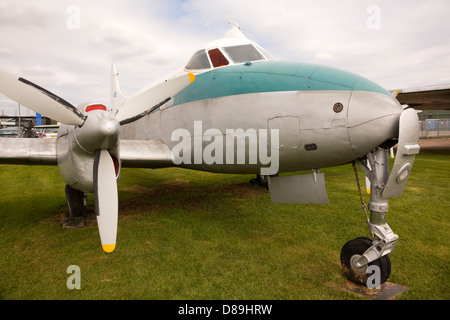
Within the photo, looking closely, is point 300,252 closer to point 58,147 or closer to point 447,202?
point 58,147

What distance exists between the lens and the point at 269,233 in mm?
6199

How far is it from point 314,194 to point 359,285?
183 centimetres

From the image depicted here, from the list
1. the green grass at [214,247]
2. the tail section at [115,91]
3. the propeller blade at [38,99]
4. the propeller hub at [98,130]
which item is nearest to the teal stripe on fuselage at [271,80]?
the propeller hub at [98,130]

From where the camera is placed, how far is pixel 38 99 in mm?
4211

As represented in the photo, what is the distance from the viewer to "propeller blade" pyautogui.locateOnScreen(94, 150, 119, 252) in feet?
13.7

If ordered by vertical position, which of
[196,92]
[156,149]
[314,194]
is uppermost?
[196,92]

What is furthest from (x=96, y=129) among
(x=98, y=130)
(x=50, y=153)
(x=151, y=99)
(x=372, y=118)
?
(x=372, y=118)

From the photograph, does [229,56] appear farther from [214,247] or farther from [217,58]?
[214,247]

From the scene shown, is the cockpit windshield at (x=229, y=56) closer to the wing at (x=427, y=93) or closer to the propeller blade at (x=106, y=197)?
the propeller blade at (x=106, y=197)

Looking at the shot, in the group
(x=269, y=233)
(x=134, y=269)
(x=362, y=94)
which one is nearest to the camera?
(x=362, y=94)

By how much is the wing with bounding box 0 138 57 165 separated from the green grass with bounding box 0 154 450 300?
1.55 meters
